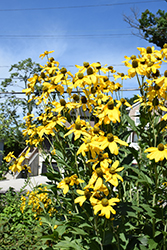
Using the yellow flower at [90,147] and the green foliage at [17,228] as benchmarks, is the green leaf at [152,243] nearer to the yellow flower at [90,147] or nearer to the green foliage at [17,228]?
the yellow flower at [90,147]

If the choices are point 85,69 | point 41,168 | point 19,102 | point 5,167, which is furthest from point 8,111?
point 85,69

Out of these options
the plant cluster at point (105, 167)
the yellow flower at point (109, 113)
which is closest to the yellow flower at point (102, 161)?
the plant cluster at point (105, 167)

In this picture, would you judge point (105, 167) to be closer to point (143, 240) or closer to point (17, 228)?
point (143, 240)

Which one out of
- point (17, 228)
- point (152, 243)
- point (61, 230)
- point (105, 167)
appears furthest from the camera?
point (17, 228)

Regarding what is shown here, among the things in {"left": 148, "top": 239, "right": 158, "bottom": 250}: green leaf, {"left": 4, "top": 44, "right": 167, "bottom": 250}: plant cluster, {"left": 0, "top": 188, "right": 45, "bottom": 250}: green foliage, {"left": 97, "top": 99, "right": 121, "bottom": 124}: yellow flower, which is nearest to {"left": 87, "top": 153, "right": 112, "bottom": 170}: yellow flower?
{"left": 4, "top": 44, "right": 167, "bottom": 250}: plant cluster

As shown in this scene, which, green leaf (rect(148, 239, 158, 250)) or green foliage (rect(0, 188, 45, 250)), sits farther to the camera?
green foliage (rect(0, 188, 45, 250))

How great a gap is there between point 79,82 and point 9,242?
225cm

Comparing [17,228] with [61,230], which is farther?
[17,228]

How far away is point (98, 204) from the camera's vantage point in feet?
3.93

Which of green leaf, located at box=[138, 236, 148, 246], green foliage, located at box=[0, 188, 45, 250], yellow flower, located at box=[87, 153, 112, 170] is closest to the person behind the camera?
yellow flower, located at box=[87, 153, 112, 170]

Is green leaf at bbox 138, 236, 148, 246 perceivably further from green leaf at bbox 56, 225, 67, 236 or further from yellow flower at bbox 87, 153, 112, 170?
yellow flower at bbox 87, 153, 112, 170

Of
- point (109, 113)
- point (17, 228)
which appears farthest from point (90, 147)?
point (17, 228)

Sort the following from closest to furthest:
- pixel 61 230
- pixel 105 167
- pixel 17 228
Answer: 1. pixel 105 167
2. pixel 61 230
3. pixel 17 228

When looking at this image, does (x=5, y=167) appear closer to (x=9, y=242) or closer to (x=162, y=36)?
(x=9, y=242)
